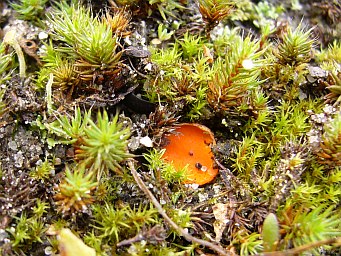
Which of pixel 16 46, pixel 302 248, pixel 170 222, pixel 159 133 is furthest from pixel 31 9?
pixel 302 248

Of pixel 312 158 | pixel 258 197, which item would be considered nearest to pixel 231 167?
pixel 258 197

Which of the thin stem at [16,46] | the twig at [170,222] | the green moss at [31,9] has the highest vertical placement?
the green moss at [31,9]

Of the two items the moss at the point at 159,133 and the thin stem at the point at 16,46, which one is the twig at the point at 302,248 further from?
the thin stem at the point at 16,46

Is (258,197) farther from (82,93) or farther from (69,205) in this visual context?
(82,93)

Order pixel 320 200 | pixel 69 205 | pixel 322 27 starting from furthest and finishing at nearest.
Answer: pixel 322 27 → pixel 320 200 → pixel 69 205

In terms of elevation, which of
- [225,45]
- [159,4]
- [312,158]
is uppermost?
[159,4]

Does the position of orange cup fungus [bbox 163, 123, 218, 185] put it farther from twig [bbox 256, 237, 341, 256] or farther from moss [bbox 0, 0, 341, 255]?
twig [bbox 256, 237, 341, 256]

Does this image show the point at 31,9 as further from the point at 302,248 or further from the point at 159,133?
the point at 302,248

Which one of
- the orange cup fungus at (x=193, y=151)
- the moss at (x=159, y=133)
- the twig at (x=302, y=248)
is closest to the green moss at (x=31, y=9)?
the moss at (x=159, y=133)
